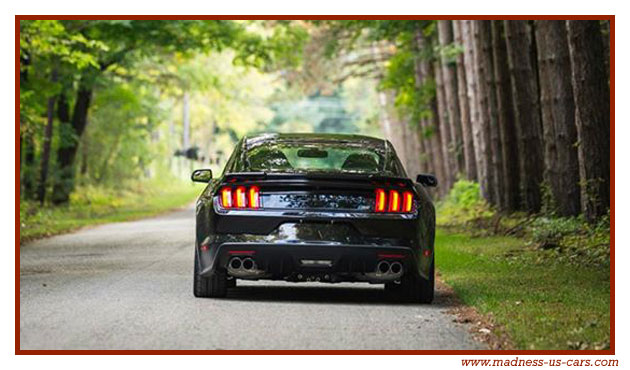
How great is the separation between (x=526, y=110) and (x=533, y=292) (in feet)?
42.9

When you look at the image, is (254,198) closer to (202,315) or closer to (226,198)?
(226,198)

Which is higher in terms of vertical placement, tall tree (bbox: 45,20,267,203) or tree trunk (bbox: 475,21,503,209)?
tall tree (bbox: 45,20,267,203)

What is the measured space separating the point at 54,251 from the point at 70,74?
15680mm

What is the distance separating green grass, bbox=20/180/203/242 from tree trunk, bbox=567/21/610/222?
1001cm

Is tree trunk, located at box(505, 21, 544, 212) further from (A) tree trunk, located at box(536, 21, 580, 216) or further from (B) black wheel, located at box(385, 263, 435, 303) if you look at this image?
(B) black wheel, located at box(385, 263, 435, 303)

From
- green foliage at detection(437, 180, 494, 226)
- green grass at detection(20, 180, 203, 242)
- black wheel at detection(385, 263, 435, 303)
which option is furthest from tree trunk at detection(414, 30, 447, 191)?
black wheel at detection(385, 263, 435, 303)

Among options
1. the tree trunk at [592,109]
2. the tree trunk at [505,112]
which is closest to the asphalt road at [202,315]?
the tree trunk at [592,109]

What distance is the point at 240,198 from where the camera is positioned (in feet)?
37.4

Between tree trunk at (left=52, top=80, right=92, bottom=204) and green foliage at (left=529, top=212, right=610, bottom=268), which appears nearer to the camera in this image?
green foliage at (left=529, top=212, right=610, bottom=268)

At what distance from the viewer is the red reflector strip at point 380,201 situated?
1139 cm

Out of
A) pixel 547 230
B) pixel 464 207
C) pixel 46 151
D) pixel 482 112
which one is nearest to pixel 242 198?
pixel 547 230

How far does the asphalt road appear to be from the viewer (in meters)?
9.20

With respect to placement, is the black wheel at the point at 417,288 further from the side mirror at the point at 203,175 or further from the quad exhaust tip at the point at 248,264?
the side mirror at the point at 203,175

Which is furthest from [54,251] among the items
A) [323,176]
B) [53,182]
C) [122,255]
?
[53,182]
